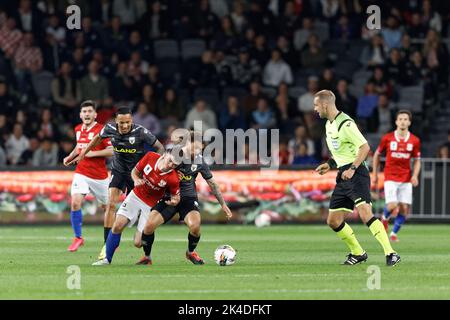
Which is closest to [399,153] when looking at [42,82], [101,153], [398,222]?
[398,222]

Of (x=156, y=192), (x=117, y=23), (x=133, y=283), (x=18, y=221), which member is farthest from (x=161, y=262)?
(x=117, y=23)

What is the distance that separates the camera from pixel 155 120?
29.8 m

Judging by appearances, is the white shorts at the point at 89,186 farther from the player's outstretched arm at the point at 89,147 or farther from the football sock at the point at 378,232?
the football sock at the point at 378,232

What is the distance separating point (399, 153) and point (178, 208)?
7.32m

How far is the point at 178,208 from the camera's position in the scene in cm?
1706

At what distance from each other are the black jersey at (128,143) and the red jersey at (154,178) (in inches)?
42.9

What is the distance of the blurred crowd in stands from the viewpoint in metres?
30.0

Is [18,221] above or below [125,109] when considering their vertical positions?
below

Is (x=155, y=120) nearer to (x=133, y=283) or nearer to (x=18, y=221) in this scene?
(x=18, y=221)

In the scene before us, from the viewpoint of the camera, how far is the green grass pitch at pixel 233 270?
43.5 feet

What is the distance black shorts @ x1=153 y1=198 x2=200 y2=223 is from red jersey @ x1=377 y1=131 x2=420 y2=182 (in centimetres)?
675

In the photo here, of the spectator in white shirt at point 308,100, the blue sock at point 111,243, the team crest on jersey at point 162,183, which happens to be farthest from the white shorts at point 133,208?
the spectator in white shirt at point 308,100

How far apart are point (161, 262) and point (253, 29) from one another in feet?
52.0

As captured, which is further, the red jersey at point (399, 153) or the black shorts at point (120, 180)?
the red jersey at point (399, 153)
